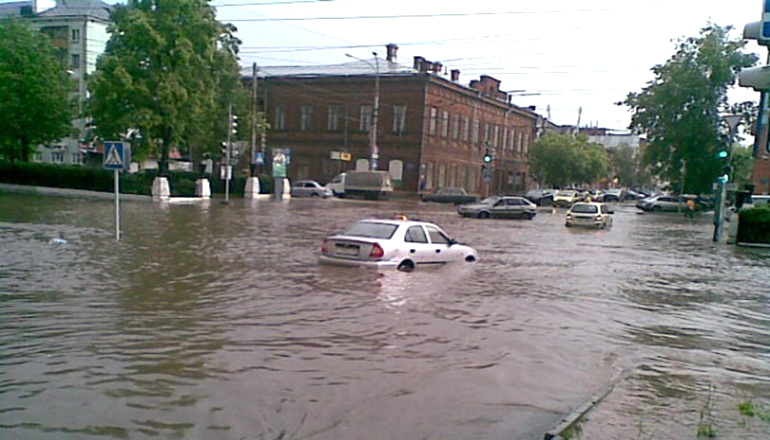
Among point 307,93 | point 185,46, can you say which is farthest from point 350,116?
point 185,46

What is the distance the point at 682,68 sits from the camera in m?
58.1

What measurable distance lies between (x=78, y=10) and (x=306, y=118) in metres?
27.4

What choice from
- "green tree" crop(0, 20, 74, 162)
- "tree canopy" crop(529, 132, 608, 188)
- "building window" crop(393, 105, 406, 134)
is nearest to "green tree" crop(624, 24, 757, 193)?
"tree canopy" crop(529, 132, 608, 188)

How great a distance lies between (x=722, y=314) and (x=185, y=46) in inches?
1397

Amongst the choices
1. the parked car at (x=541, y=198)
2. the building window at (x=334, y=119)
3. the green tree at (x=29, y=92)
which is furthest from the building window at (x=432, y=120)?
the green tree at (x=29, y=92)

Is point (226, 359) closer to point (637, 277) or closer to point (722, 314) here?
point (722, 314)

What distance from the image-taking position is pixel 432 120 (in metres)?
60.8

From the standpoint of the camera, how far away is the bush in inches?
959

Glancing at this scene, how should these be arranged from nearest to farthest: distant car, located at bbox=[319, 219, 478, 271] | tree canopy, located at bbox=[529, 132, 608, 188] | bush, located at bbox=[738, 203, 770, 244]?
distant car, located at bbox=[319, 219, 478, 271], bush, located at bbox=[738, 203, 770, 244], tree canopy, located at bbox=[529, 132, 608, 188]

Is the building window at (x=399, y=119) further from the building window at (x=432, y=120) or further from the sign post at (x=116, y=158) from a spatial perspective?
the sign post at (x=116, y=158)

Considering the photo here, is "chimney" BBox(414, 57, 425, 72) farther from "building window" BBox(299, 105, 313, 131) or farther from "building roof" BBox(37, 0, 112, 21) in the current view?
"building roof" BBox(37, 0, 112, 21)

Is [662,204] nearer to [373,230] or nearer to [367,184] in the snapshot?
[367,184]

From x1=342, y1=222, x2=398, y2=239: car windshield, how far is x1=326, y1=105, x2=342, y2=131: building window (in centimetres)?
5010

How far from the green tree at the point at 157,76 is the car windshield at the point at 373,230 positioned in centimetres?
2797
